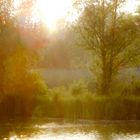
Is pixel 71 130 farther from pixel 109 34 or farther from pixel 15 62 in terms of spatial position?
pixel 109 34

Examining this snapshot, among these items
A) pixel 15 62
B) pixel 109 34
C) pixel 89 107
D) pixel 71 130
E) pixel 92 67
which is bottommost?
pixel 71 130

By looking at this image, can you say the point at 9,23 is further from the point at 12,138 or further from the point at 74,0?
the point at 12,138

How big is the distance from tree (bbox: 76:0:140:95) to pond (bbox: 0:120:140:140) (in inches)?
436

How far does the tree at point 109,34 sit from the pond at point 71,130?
36.4ft

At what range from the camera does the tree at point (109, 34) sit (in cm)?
4772

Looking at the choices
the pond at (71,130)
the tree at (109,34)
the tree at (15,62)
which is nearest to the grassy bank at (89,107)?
the tree at (15,62)

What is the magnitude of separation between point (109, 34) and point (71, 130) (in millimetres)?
17634

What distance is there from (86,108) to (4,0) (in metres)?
10.7

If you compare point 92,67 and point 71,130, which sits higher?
point 92,67

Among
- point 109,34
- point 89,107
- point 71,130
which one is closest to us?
point 71,130

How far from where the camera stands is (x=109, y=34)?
48.0 metres

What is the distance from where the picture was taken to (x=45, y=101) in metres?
42.0

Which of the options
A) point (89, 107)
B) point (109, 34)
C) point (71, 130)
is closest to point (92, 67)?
point (109, 34)

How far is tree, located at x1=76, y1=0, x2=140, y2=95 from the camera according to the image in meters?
47.7
